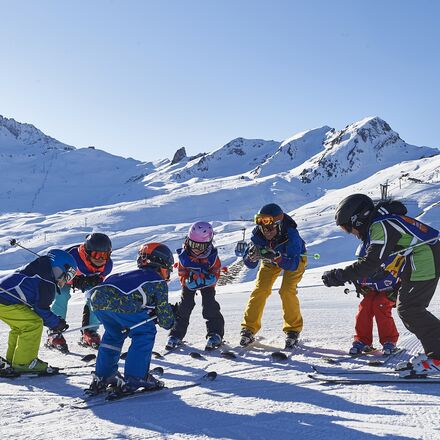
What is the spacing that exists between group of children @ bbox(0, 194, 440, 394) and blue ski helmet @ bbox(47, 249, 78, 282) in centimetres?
1

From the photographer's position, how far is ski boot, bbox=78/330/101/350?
19.7 ft

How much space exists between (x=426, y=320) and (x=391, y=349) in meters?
0.95

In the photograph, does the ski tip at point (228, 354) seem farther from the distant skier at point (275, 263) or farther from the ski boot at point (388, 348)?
the ski boot at point (388, 348)

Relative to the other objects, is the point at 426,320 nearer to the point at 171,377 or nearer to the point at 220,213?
the point at 171,377

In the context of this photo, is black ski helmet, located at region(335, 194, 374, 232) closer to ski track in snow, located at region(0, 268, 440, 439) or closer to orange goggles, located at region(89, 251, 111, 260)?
ski track in snow, located at region(0, 268, 440, 439)

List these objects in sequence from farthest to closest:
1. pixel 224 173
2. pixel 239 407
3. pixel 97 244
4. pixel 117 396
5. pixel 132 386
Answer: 1. pixel 224 173
2. pixel 97 244
3. pixel 132 386
4. pixel 117 396
5. pixel 239 407

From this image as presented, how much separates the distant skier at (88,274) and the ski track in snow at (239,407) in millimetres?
644

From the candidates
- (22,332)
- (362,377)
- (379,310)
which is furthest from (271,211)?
(22,332)

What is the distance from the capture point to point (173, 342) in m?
5.79

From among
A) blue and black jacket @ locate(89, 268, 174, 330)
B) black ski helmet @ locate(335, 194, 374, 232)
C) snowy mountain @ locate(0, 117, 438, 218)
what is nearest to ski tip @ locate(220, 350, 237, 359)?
blue and black jacket @ locate(89, 268, 174, 330)

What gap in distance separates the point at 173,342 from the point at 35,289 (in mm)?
1739

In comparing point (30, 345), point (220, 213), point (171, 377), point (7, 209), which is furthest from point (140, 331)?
Answer: point (7, 209)

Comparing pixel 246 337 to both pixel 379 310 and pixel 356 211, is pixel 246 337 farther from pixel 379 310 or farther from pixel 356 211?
pixel 356 211

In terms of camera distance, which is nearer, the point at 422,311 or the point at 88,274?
the point at 422,311
